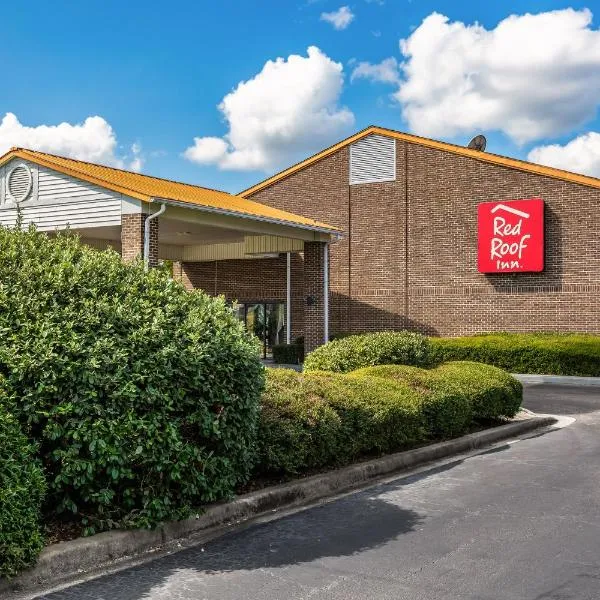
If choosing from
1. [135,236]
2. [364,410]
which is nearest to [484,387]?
[364,410]

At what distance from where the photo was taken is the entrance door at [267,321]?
29406mm

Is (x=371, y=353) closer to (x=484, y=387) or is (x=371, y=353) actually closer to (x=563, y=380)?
(x=484, y=387)

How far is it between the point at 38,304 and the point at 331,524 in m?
3.02

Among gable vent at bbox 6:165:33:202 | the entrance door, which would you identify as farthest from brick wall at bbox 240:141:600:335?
gable vent at bbox 6:165:33:202

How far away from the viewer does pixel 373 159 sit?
28.0 metres

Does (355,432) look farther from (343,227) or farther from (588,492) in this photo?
(343,227)

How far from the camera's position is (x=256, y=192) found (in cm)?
3105

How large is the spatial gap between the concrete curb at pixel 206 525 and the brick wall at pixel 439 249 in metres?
16.0

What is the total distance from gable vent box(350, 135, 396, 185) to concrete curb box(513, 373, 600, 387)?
31.8ft

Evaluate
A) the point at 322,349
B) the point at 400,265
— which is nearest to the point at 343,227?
the point at 400,265

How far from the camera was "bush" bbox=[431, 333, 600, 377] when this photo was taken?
2116 cm

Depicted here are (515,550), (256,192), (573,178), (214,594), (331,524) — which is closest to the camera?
(214,594)

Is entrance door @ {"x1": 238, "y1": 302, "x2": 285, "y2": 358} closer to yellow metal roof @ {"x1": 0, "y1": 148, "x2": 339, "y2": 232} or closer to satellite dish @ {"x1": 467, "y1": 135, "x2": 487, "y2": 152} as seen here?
yellow metal roof @ {"x1": 0, "y1": 148, "x2": 339, "y2": 232}

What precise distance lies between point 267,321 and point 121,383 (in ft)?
79.6
